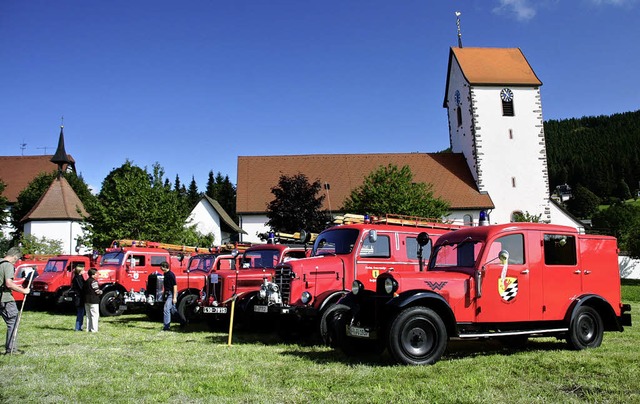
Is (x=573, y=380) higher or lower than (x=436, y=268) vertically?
lower

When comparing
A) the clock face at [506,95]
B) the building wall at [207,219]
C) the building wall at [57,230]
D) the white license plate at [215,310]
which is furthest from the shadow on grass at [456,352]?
the building wall at [57,230]

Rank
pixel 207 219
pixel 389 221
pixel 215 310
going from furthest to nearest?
pixel 207 219 → pixel 215 310 → pixel 389 221

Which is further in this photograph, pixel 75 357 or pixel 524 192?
pixel 524 192

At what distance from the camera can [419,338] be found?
773 cm

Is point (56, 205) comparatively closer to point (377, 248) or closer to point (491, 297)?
point (377, 248)

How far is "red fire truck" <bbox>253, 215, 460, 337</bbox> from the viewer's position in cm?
1071

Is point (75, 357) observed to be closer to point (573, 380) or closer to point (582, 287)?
point (573, 380)

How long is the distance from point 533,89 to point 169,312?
42.4m

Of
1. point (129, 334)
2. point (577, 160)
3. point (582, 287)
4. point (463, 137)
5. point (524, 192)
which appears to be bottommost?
point (129, 334)

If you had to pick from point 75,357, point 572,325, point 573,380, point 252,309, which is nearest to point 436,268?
point 572,325

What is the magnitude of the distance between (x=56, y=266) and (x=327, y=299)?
1509 centimetres

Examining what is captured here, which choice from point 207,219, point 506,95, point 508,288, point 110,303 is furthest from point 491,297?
point 207,219

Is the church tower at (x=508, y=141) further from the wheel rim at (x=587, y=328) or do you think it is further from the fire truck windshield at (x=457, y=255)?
the fire truck windshield at (x=457, y=255)

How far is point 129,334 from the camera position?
1289cm
